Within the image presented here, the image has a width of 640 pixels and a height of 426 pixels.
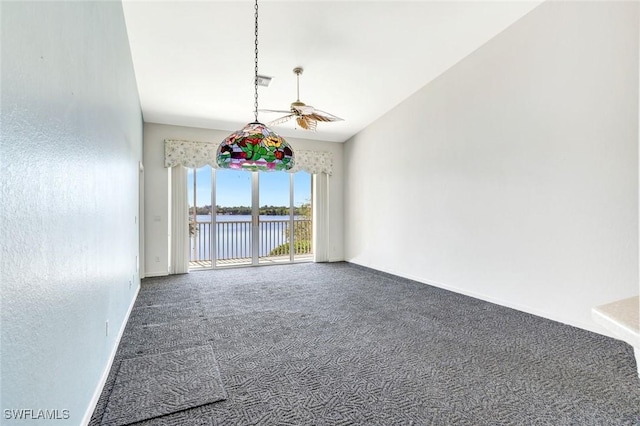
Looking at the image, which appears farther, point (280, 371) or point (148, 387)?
point (280, 371)

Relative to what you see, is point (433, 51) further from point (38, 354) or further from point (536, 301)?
point (38, 354)

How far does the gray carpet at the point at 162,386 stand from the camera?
1716 millimetres

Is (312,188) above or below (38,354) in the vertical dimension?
above

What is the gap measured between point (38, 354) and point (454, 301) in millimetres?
3863

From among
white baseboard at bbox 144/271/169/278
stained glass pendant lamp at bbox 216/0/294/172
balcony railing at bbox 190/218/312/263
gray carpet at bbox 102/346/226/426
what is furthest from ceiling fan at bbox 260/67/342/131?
white baseboard at bbox 144/271/169/278

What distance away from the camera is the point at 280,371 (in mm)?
2148

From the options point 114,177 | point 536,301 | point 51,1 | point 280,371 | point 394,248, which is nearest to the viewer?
point 51,1

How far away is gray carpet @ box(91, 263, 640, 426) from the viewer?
1.71m

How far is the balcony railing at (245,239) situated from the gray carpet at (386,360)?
6.55ft

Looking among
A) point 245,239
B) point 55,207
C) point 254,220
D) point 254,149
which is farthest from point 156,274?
point 55,207

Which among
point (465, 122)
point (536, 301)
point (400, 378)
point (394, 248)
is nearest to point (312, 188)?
point (394, 248)

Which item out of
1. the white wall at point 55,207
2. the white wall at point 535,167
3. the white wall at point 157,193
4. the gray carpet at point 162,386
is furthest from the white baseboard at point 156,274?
the white wall at point 535,167

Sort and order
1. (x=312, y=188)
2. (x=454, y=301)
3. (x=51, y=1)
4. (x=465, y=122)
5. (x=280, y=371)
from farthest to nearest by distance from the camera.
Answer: (x=312, y=188) → (x=465, y=122) → (x=454, y=301) → (x=280, y=371) → (x=51, y=1)

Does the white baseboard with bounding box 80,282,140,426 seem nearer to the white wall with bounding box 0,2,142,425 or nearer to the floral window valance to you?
the white wall with bounding box 0,2,142,425
